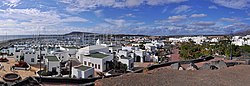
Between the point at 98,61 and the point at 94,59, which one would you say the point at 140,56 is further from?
the point at 98,61

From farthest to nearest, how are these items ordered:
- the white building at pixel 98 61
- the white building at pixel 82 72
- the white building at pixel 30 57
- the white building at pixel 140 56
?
the white building at pixel 140 56
the white building at pixel 30 57
the white building at pixel 98 61
the white building at pixel 82 72

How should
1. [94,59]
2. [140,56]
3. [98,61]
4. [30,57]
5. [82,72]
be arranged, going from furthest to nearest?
[140,56], [30,57], [94,59], [98,61], [82,72]

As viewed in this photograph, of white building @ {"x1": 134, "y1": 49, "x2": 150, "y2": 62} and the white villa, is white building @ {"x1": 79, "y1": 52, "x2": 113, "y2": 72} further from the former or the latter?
white building @ {"x1": 134, "y1": 49, "x2": 150, "y2": 62}

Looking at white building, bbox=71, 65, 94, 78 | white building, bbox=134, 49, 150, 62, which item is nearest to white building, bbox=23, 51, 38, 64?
white building, bbox=71, 65, 94, 78

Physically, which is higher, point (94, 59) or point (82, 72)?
point (82, 72)

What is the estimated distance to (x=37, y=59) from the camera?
45594 millimetres

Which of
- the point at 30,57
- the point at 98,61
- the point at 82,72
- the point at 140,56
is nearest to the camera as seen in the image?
the point at 82,72

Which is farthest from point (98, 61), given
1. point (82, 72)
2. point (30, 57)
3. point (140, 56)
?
point (140, 56)

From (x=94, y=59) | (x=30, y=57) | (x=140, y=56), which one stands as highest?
(x=94, y=59)

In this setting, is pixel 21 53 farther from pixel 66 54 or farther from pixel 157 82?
pixel 157 82

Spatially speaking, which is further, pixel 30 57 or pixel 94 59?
pixel 30 57

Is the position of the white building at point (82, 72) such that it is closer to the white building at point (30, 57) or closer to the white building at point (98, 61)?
the white building at point (98, 61)

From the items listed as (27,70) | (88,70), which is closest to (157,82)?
(88,70)

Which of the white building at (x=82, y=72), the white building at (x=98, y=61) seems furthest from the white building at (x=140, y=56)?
the white building at (x=82, y=72)
